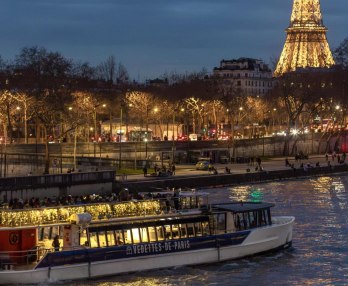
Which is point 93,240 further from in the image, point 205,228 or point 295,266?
point 295,266

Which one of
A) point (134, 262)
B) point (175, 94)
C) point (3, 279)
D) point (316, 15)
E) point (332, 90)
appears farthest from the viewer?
point (316, 15)

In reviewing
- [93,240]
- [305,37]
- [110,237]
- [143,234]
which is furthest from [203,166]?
[305,37]

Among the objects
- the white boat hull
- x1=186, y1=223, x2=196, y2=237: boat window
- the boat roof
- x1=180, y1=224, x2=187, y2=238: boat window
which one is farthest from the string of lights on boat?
the boat roof

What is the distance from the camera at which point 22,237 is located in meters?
34.0

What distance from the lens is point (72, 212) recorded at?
35.5 meters

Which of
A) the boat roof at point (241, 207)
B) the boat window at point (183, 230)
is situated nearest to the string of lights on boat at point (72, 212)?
the boat window at point (183, 230)

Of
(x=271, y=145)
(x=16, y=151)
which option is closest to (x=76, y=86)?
(x=271, y=145)

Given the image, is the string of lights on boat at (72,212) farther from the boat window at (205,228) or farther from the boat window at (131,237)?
the boat window at (205,228)

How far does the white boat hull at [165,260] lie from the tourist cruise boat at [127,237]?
0.03 meters

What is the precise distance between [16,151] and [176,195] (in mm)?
37726

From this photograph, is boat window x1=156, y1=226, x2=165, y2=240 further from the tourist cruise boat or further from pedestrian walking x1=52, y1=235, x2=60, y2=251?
pedestrian walking x1=52, y1=235, x2=60, y2=251

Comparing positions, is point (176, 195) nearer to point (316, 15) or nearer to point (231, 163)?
point (231, 163)

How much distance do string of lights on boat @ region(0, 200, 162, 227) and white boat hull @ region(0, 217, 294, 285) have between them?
1.93 metres

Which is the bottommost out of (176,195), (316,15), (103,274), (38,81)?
(103,274)
